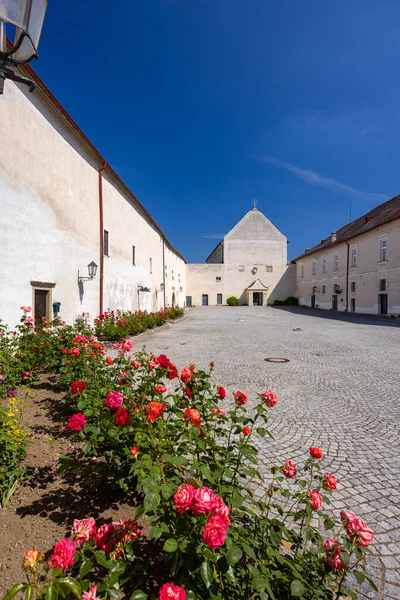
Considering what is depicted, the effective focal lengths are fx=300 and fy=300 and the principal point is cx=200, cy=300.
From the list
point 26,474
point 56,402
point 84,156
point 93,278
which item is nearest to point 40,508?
point 26,474

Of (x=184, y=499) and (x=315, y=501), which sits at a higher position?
(x=184, y=499)

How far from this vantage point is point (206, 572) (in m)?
1.21

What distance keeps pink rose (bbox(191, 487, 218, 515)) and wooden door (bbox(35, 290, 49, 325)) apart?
919cm

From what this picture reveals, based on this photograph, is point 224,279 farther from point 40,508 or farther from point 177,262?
point 40,508

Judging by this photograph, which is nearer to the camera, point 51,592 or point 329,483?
point 51,592

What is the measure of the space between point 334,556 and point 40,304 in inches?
379

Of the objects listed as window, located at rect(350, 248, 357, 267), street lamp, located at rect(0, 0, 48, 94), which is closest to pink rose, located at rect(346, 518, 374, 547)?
street lamp, located at rect(0, 0, 48, 94)

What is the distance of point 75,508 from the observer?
2361 millimetres

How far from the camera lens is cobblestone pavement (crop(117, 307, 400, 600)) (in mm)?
2682

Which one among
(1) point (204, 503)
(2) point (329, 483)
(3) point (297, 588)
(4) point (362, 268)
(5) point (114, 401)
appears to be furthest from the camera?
(4) point (362, 268)

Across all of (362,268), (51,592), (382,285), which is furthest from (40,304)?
(362,268)

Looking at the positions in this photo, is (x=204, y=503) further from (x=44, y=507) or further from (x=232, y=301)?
(x=232, y=301)

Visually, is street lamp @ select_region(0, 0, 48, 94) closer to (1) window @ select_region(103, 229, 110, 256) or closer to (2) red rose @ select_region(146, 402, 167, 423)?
(2) red rose @ select_region(146, 402, 167, 423)

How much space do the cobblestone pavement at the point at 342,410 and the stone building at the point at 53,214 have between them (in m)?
3.78
